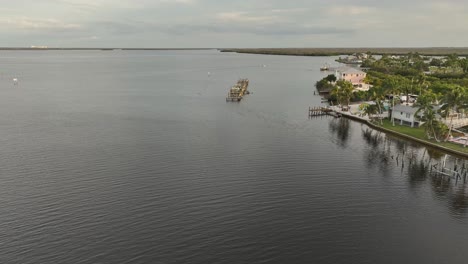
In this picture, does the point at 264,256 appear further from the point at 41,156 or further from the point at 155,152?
the point at 41,156

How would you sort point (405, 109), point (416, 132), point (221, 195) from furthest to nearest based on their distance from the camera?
point (405, 109) → point (416, 132) → point (221, 195)

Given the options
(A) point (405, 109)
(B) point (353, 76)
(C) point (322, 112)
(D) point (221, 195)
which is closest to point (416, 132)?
(A) point (405, 109)

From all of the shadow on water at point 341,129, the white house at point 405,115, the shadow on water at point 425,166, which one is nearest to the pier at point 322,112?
the shadow on water at point 341,129

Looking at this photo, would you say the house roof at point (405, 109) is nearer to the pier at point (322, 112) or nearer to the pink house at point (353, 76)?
the pier at point (322, 112)

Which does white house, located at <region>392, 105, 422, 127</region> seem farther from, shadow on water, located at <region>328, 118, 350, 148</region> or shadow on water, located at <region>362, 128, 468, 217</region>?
shadow on water, located at <region>328, 118, 350, 148</region>

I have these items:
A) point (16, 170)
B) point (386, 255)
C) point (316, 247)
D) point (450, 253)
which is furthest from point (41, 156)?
point (450, 253)

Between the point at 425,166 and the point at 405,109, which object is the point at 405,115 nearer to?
the point at 405,109

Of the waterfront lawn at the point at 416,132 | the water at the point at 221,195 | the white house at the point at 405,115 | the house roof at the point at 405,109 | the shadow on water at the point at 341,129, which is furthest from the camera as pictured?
the house roof at the point at 405,109
